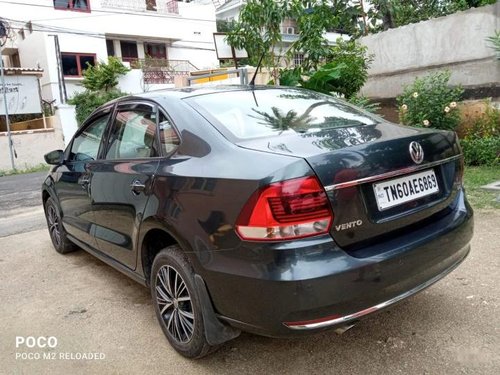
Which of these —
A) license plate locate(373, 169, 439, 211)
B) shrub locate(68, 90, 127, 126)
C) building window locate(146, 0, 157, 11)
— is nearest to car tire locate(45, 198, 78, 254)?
license plate locate(373, 169, 439, 211)

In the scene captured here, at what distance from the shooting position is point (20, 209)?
26.3 feet

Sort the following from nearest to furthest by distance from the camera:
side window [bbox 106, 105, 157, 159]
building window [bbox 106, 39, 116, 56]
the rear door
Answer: the rear door → side window [bbox 106, 105, 157, 159] → building window [bbox 106, 39, 116, 56]

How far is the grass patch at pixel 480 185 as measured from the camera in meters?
5.05

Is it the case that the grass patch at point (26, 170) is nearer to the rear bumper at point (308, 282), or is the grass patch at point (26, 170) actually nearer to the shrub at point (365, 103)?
Answer: the shrub at point (365, 103)

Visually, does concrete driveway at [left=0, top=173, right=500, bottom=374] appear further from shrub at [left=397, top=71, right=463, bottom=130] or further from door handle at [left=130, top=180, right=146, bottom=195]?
shrub at [left=397, top=71, right=463, bottom=130]

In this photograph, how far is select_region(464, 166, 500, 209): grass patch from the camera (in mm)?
5047

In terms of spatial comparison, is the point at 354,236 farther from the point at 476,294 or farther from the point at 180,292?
the point at 476,294

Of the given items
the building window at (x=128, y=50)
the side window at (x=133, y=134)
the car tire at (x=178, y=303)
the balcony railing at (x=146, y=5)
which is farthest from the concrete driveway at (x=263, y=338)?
the building window at (x=128, y=50)

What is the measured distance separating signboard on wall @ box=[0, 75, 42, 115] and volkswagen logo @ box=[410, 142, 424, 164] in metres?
20.4

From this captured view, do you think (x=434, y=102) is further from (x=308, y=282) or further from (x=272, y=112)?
(x=308, y=282)

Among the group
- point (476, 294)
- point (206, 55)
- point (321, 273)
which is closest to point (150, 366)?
point (321, 273)

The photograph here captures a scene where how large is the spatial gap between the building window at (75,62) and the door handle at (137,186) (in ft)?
77.6

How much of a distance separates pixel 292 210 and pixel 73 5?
2691 centimetres

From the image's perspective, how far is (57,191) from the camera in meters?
4.40
